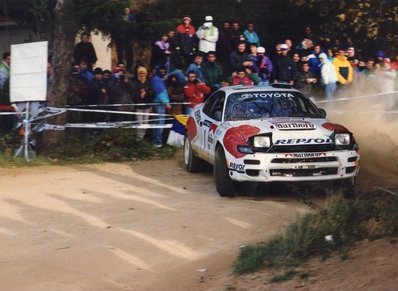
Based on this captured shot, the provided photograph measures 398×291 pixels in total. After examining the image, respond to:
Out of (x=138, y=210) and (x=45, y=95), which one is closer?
(x=138, y=210)

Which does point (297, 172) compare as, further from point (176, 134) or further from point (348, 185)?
point (176, 134)

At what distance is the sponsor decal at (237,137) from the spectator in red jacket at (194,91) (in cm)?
528

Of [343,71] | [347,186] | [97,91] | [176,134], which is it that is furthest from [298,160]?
[343,71]

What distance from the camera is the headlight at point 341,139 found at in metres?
11.2

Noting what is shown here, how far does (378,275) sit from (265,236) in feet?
9.44

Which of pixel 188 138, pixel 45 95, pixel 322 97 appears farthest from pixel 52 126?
pixel 322 97

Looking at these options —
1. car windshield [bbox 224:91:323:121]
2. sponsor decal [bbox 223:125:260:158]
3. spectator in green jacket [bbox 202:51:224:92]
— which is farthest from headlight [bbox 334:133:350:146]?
spectator in green jacket [bbox 202:51:224:92]

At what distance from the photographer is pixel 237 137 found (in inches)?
440

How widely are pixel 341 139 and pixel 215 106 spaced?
97.2 inches

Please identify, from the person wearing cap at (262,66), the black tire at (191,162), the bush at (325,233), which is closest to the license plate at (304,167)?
the bush at (325,233)

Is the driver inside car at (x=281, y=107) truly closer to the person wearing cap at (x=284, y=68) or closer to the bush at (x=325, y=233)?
the bush at (x=325, y=233)

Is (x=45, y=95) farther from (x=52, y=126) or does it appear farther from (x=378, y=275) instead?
(x=378, y=275)

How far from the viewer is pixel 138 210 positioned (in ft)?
35.1

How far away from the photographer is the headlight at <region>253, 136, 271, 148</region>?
35.9 ft
